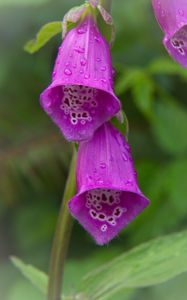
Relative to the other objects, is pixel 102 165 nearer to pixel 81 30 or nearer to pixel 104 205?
pixel 104 205

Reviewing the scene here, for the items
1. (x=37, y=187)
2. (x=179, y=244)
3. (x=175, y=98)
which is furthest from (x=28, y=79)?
(x=179, y=244)

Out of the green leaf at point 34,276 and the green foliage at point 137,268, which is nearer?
the green foliage at point 137,268

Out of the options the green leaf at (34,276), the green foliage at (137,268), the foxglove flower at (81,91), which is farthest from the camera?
the green leaf at (34,276)

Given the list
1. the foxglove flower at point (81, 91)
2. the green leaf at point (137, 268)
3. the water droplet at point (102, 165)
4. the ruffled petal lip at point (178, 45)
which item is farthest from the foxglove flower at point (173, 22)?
the green leaf at point (137, 268)

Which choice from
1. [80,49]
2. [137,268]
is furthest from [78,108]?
[137,268]

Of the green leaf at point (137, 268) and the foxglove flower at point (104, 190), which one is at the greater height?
the foxglove flower at point (104, 190)

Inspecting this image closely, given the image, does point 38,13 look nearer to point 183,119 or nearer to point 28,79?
point 28,79

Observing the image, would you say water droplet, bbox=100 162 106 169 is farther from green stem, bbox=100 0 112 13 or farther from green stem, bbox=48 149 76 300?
green stem, bbox=100 0 112 13

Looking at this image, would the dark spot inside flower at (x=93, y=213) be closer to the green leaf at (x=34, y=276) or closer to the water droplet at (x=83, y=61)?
the water droplet at (x=83, y=61)
